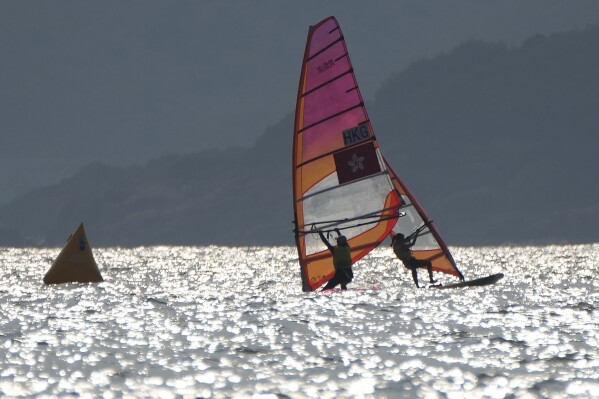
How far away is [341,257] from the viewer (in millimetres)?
30641

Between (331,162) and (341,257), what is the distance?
3.18 metres

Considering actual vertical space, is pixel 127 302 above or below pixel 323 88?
below

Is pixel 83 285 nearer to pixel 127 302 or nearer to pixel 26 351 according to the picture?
pixel 127 302

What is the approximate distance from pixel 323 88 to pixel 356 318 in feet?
27.4

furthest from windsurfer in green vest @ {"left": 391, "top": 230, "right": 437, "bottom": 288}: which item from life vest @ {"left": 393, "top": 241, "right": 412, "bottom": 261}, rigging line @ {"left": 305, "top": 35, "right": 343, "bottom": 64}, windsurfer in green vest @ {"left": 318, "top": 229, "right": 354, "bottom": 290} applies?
rigging line @ {"left": 305, "top": 35, "right": 343, "bottom": 64}

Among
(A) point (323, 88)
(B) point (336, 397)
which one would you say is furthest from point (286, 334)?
(A) point (323, 88)

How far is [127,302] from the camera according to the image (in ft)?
116

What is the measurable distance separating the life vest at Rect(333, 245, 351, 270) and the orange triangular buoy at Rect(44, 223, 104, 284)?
13.2m

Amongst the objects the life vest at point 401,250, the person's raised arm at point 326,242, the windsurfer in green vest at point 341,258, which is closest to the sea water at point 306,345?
the windsurfer in green vest at point 341,258

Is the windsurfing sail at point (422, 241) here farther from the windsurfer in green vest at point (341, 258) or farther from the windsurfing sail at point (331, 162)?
the windsurfer in green vest at point (341, 258)

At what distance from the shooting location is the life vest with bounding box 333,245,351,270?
30.6 metres

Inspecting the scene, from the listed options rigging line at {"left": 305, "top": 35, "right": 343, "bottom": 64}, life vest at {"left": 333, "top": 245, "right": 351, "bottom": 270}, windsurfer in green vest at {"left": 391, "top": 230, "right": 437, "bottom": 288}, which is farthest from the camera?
windsurfer in green vest at {"left": 391, "top": 230, "right": 437, "bottom": 288}

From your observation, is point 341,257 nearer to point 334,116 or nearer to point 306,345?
point 334,116

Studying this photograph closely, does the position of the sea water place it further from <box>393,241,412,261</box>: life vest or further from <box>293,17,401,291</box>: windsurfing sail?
<box>293,17,401,291</box>: windsurfing sail
